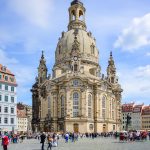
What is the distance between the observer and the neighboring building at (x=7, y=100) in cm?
7619

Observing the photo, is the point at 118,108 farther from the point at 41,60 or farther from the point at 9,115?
the point at 9,115

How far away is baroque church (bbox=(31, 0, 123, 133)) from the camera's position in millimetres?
96438

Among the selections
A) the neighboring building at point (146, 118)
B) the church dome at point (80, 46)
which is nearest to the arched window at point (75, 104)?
the church dome at point (80, 46)

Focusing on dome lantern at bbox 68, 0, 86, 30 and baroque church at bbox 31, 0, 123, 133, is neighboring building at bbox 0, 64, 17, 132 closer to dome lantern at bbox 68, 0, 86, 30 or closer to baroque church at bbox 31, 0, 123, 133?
baroque church at bbox 31, 0, 123, 133

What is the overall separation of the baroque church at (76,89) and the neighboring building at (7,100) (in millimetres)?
19471

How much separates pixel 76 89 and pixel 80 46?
19928mm

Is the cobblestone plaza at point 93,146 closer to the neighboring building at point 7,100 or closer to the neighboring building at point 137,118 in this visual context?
the neighboring building at point 7,100

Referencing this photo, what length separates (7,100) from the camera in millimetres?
Result: 77562

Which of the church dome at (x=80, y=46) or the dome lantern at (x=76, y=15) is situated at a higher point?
the dome lantern at (x=76, y=15)

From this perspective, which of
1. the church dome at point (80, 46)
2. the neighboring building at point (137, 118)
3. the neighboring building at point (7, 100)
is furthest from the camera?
the neighboring building at point (137, 118)

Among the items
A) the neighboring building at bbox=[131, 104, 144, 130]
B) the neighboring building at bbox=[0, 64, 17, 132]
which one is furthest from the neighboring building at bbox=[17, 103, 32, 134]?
the neighboring building at bbox=[0, 64, 17, 132]

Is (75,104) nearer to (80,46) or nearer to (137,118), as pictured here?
(80,46)

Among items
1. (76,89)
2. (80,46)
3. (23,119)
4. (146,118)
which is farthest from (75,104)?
(146,118)

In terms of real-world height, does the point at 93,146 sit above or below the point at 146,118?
below
